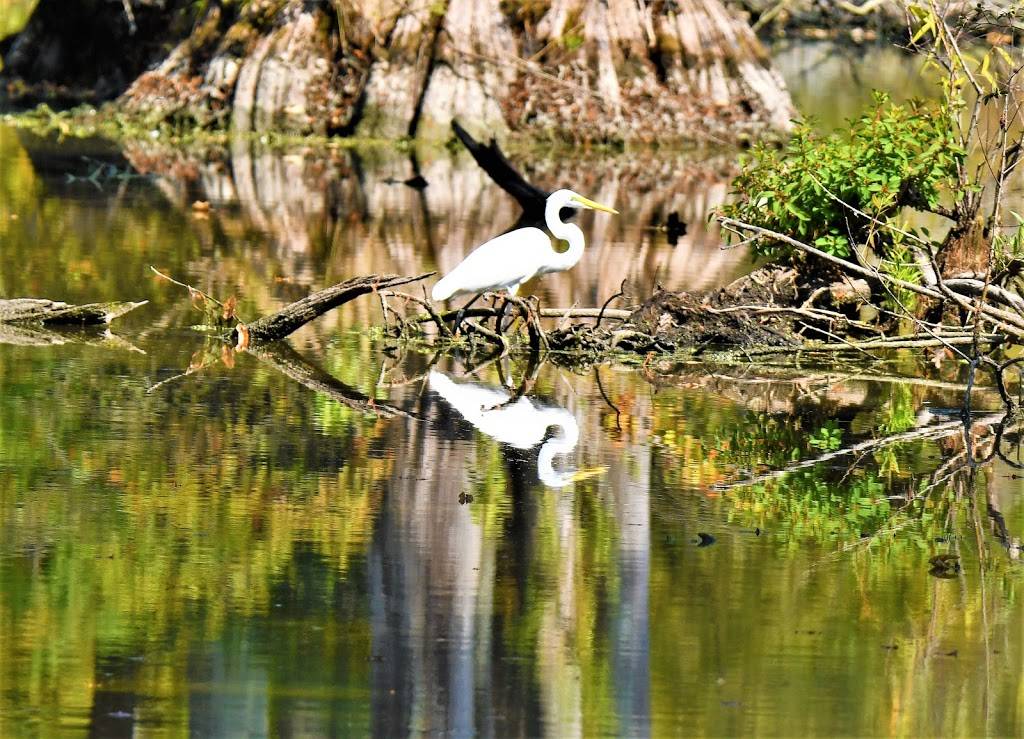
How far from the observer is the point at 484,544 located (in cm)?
769

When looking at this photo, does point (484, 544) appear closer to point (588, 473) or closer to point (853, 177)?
point (588, 473)

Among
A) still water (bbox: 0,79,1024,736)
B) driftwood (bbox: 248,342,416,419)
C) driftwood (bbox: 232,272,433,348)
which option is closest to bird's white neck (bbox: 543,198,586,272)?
still water (bbox: 0,79,1024,736)

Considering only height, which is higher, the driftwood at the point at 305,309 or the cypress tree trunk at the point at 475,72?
the cypress tree trunk at the point at 475,72

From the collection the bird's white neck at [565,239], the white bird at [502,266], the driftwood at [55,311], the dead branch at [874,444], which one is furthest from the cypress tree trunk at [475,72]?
the dead branch at [874,444]

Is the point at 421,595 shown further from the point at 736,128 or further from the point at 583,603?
the point at 736,128

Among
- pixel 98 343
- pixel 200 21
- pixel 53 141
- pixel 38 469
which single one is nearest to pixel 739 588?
pixel 38 469

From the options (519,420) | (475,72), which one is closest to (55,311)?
(519,420)

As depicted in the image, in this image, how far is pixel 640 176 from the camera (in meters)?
32.1

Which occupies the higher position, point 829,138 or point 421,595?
point 829,138

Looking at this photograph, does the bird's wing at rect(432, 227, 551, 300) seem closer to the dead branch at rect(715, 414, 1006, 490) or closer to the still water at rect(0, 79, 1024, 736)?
the still water at rect(0, 79, 1024, 736)

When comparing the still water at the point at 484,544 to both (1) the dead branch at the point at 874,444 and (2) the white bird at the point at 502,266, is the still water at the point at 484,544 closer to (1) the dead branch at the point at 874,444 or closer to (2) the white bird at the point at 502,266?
(1) the dead branch at the point at 874,444

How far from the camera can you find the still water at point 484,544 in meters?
5.86

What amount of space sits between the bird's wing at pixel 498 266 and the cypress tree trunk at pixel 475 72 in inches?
907

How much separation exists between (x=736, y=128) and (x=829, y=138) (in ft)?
79.6
